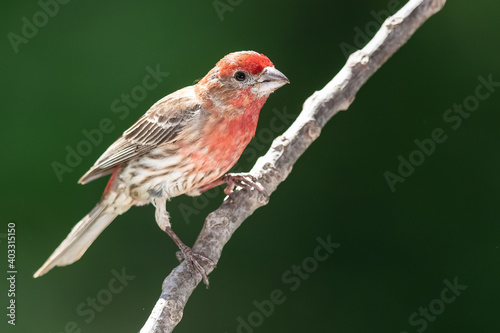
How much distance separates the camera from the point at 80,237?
402cm

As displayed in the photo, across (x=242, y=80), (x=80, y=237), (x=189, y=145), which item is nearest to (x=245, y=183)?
(x=189, y=145)

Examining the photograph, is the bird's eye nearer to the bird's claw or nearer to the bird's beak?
the bird's beak

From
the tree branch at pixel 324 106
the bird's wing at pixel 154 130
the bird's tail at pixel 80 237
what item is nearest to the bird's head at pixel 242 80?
the bird's wing at pixel 154 130

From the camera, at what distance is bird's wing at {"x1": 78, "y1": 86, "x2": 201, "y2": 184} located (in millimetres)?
3795

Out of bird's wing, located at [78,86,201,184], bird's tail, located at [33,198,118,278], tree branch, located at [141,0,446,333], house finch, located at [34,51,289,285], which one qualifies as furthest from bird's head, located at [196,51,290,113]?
bird's tail, located at [33,198,118,278]

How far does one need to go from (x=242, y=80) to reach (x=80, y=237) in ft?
4.44

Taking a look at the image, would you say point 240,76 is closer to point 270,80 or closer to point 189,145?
point 270,80

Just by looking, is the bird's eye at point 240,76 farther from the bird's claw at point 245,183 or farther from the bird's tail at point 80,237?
the bird's tail at point 80,237

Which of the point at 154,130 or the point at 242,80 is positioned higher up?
the point at 154,130

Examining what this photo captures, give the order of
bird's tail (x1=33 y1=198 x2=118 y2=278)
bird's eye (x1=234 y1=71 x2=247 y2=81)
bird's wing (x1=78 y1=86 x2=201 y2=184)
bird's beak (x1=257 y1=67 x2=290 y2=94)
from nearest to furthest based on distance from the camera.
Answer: bird's beak (x1=257 y1=67 x2=290 y2=94), bird's eye (x1=234 y1=71 x2=247 y2=81), bird's wing (x1=78 y1=86 x2=201 y2=184), bird's tail (x1=33 y1=198 x2=118 y2=278)

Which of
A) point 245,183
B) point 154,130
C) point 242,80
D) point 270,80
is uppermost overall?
point 154,130

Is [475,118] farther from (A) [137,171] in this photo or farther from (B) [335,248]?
(A) [137,171]

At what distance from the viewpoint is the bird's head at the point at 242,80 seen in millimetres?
3465

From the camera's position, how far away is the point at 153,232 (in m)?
4.76
